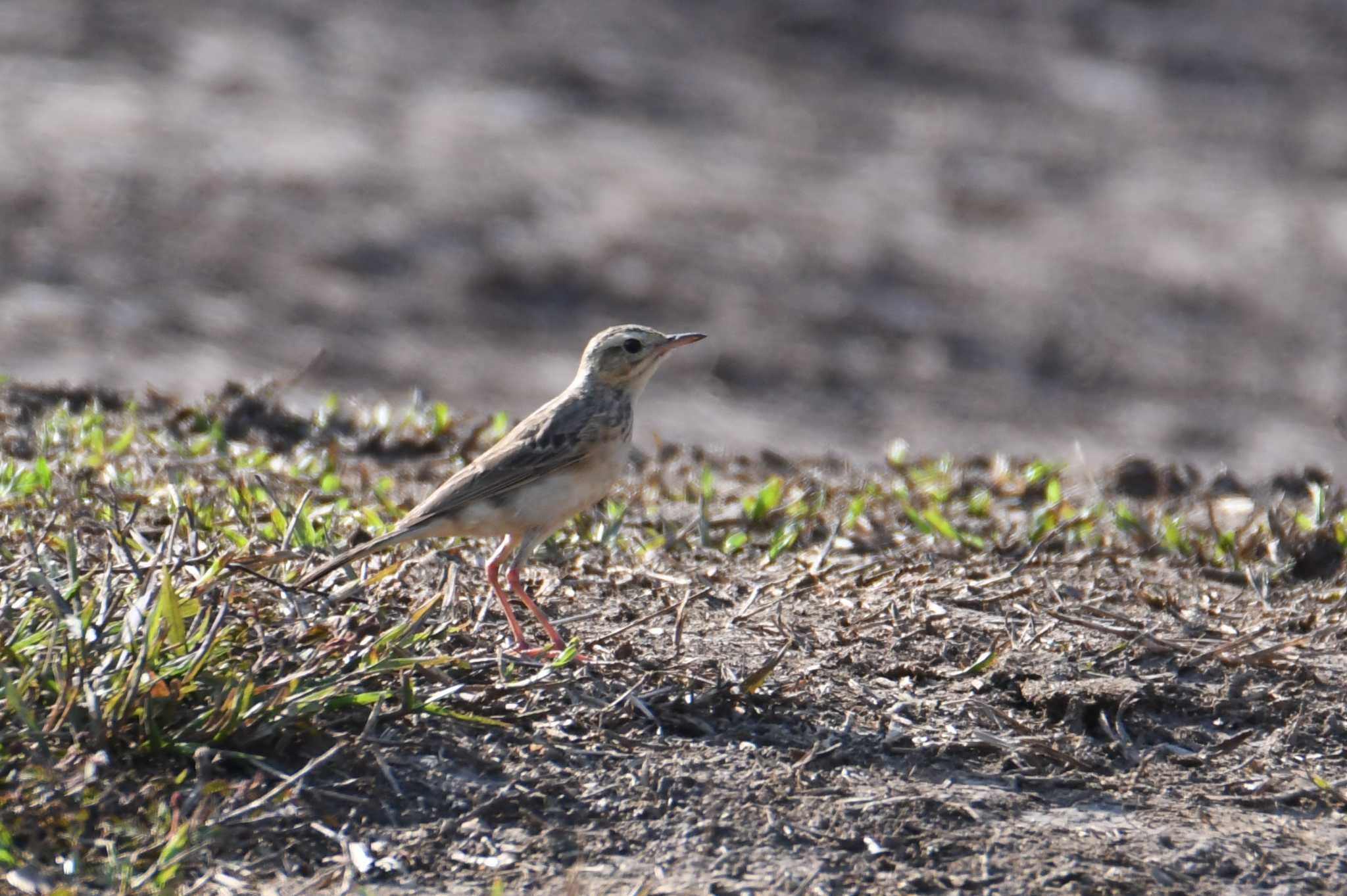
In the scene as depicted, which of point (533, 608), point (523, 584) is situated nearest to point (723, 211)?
point (523, 584)

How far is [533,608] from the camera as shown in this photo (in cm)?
532

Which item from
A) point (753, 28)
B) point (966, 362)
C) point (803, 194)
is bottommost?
point (966, 362)

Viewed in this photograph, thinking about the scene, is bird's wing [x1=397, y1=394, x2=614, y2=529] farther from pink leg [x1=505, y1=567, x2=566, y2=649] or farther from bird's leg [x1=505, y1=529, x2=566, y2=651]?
pink leg [x1=505, y1=567, x2=566, y2=649]

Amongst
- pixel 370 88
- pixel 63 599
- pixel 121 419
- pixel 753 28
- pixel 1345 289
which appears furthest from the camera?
pixel 753 28

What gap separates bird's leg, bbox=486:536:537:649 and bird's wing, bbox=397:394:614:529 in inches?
8.4

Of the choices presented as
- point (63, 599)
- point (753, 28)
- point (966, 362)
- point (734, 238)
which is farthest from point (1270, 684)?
point (753, 28)

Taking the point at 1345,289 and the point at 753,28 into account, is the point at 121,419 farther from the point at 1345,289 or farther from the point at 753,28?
the point at 753,28

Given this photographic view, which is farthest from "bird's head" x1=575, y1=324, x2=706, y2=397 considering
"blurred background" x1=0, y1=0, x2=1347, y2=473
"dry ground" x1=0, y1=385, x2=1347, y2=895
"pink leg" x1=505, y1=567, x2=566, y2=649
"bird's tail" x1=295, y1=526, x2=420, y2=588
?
"blurred background" x1=0, y1=0, x2=1347, y2=473

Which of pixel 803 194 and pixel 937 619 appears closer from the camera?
pixel 937 619

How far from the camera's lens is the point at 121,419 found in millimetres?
8016

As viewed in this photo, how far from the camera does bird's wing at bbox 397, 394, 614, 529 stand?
18.2 feet

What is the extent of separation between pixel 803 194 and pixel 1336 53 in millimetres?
8010

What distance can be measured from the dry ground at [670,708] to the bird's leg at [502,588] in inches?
4.4

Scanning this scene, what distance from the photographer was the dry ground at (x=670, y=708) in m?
4.03
